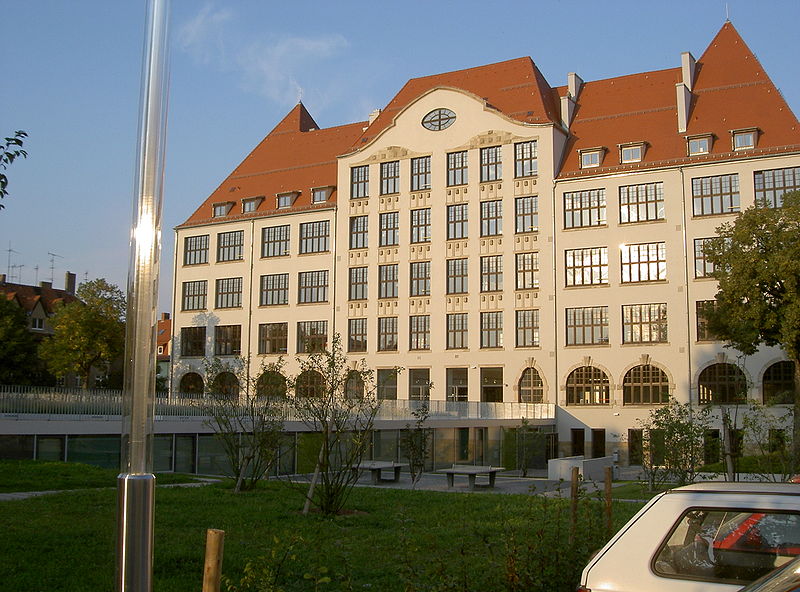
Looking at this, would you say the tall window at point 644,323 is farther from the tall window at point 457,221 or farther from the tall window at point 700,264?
the tall window at point 457,221

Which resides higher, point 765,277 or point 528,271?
point 528,271

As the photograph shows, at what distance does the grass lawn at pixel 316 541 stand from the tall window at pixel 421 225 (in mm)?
36719

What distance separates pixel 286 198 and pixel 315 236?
13.8 ft

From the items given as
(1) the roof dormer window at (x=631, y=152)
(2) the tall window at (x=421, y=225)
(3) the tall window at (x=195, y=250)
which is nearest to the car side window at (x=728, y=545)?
(1) the roof dormer window at (x=631, y=152)

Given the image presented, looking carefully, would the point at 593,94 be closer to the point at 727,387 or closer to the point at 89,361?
the point at 727,387

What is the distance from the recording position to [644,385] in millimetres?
50438

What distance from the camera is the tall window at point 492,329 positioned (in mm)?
54938

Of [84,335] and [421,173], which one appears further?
[421,173]

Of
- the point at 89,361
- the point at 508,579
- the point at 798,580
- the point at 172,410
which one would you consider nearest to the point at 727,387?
the point at 172,410

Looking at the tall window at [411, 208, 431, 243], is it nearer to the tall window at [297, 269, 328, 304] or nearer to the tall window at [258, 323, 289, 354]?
the tall window at [297, 269, 328, 304]

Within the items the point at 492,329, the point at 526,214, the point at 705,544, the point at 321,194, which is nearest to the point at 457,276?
the point at 492,329

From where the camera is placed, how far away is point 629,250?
51.8 metres

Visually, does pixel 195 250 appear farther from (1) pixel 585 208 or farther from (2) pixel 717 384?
(2) pixel 717 384

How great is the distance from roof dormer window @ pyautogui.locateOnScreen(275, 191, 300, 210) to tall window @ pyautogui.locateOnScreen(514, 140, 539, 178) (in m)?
17.6
